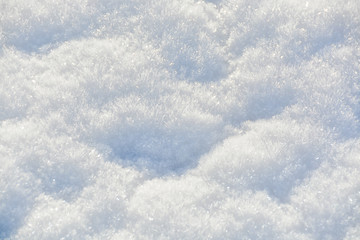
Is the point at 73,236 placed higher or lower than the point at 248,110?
lower

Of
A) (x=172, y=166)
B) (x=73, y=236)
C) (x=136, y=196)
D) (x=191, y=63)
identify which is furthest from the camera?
(x=191, y=63)

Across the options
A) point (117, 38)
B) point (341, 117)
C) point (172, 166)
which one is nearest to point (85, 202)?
point (172, 166)

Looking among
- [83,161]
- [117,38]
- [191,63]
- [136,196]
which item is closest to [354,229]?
[136,196]

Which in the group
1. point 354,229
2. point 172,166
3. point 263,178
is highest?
point 172,166

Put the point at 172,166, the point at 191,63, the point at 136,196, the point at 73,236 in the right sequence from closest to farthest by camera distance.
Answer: the point at 73,236 → the point at 136,196 → the point at 172,166 → the point at 191,63

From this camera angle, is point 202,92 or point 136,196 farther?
point 202,92

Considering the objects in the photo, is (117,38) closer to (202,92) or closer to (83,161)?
(202,92)

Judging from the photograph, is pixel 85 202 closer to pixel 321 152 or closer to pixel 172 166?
pixel 172 166
